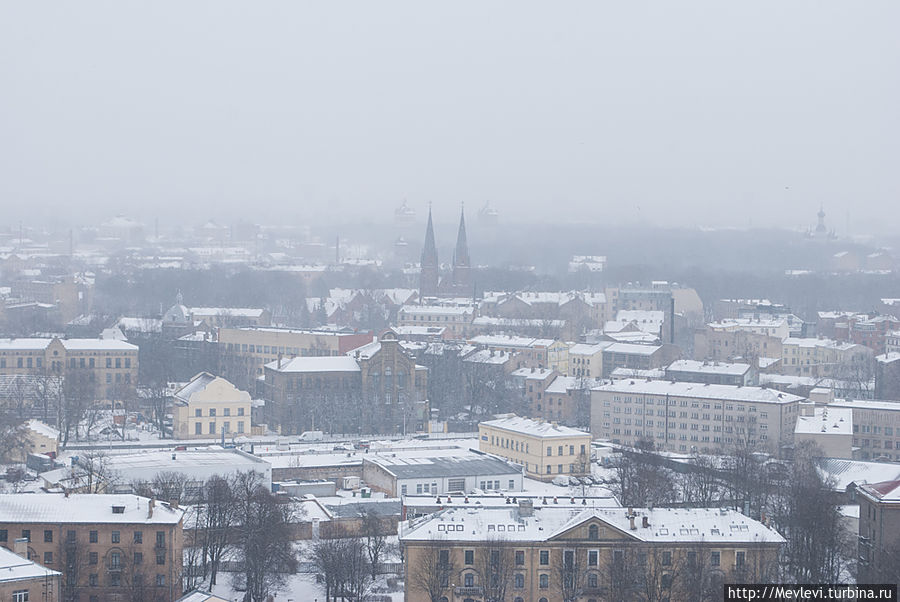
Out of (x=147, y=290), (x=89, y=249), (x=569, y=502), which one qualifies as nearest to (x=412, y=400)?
(x=569, y=502)

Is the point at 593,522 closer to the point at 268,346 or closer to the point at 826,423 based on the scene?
the point at 826,423

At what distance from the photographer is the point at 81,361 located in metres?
52.2

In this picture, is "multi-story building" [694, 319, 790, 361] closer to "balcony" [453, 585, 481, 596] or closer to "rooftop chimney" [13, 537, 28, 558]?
"balcony" [453, 585, 481, 596]

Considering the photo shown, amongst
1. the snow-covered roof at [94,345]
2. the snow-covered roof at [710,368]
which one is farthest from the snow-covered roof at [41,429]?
→ the snow-covered roof at [710,368]

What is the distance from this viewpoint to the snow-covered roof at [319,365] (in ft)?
158

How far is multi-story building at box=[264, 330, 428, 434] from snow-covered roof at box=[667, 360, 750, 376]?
882 cm

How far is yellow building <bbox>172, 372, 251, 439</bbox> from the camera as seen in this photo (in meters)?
45.7

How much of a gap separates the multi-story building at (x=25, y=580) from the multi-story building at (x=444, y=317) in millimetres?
47805

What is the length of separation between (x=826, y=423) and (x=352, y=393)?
14309 millimetres

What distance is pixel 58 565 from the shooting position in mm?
26062

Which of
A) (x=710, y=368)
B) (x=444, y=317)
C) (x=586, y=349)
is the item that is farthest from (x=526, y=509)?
(x=444, y=317)

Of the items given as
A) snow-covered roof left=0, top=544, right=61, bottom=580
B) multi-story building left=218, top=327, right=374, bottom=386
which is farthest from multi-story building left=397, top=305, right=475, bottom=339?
snow-covered roof left=0, top=544, right=61, bottom=580

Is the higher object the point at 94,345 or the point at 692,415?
the point at 94,345

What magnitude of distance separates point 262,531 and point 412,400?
65.9ft
